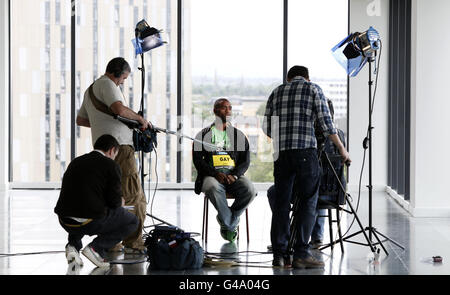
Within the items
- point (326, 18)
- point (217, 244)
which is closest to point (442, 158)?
point (217, 244)

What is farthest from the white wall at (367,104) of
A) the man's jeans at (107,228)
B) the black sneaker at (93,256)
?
the black sneaker at (93,256)

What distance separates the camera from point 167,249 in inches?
203

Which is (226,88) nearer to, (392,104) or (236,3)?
(236,3)

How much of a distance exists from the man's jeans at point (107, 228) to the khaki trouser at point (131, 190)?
0.42 metres

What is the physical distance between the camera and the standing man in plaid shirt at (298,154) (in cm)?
513

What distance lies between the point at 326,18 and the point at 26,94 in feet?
14.2

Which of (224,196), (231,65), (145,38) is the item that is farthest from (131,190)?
(231,65)

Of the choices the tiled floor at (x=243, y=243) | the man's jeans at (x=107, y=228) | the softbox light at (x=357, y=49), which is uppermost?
the softbox light at (x=357, y=49)

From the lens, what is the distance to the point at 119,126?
5.65 meters

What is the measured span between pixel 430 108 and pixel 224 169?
2.49 meters

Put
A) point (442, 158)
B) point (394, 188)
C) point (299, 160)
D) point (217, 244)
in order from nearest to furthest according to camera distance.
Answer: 1. point (299, 160)
2. point (217, 244)
3. point (442, 158)
4. point (394, 188)

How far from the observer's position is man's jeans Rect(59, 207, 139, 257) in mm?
5008

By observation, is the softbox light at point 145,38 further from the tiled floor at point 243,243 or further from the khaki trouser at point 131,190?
the tiled floor at point 243,243

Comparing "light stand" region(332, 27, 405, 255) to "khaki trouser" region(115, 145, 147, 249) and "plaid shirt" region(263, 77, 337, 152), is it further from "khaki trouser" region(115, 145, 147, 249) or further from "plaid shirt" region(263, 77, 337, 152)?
"khaki trouser" region(115, 145, 147, 249)
